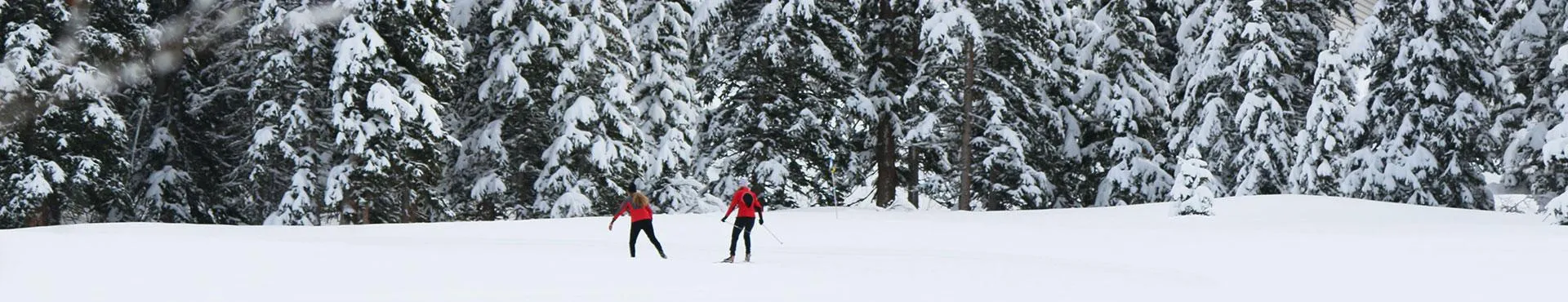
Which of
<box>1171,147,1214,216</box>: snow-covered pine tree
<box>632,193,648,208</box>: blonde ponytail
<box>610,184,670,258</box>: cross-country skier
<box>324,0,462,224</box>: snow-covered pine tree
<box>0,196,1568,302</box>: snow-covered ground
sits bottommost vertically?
<box>0,196,1568,302</box>: snow-covered ground

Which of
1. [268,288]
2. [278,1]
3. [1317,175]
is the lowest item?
[268,288]

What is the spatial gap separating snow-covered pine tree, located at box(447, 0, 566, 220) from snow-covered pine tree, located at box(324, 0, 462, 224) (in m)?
1.45

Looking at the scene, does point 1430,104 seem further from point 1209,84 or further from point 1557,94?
point 1209,84

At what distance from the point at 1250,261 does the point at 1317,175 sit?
17908 mm

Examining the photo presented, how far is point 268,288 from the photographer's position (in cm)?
1123

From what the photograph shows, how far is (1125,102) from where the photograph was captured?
32.6m

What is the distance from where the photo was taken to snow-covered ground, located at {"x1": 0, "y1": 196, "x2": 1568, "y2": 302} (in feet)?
38.1

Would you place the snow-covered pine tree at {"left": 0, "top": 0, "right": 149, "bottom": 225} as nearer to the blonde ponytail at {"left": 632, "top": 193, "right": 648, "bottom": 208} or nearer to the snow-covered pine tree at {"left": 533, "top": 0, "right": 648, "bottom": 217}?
the snow-covered pine tree at {"left": 533, "top": 0, "right": 648, "bottom": 217}

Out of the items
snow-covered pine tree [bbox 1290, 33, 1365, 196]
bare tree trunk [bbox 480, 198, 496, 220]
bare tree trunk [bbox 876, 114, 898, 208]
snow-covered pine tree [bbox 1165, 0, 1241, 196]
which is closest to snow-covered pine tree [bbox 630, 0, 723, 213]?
bare tree trunk [bbox 480, 198, 496, 220]

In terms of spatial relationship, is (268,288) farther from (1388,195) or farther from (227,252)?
(1388,195)

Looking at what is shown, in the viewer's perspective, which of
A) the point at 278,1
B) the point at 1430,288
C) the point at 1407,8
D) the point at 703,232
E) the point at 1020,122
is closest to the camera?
the point at 1430,288

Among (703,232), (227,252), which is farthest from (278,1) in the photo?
(227,252)

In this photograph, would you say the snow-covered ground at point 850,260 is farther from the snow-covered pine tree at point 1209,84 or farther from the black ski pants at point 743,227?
the snow-covered pine tree at point 1209,84

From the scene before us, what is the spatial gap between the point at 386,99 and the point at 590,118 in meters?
4.57
